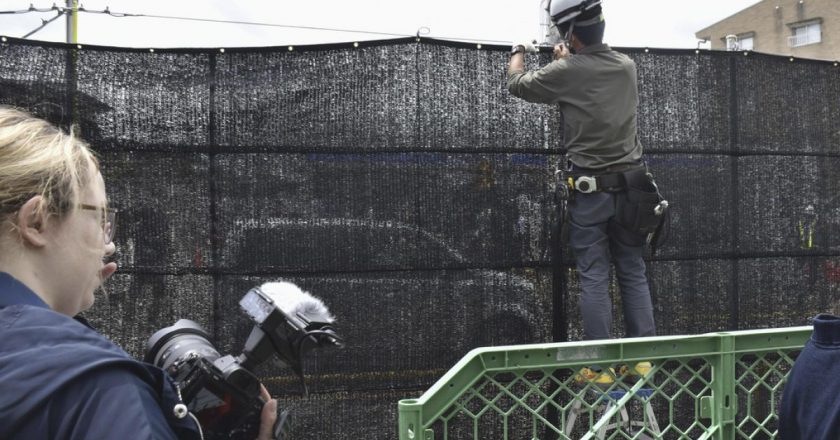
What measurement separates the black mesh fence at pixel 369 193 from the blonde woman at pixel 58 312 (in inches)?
103

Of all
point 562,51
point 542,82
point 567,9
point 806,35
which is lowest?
point 542,82

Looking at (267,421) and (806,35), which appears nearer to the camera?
(267,421)

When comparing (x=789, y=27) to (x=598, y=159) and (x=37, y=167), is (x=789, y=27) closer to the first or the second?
(x=598, y=159)

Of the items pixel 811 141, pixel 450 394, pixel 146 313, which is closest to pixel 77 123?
pixel 146 313

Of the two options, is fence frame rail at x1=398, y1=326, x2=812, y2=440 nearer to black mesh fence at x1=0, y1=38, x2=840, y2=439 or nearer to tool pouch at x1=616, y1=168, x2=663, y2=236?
tool pouch at x1=616, y1=168, x2=663, y2=236

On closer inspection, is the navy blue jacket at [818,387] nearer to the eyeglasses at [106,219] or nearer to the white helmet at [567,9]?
the eyeglasses at [106,219]

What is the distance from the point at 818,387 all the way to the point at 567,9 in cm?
286

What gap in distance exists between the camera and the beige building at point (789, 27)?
5000cm

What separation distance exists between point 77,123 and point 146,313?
104cm

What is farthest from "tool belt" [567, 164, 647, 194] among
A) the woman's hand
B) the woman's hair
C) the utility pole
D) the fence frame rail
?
the utility pole

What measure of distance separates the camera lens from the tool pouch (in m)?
2.70

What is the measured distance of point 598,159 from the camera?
415 centimetres

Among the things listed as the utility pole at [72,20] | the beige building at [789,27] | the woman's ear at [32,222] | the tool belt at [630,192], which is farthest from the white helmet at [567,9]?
the beige building at [789,27]

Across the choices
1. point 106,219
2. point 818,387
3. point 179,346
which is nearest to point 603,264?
point 818,387
